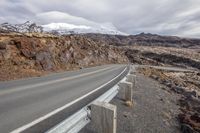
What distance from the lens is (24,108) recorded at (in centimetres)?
848

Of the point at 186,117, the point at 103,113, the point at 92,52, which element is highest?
the point at 103,113

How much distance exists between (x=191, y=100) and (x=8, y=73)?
13628mm

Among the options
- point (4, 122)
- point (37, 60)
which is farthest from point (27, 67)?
point (4, 122)

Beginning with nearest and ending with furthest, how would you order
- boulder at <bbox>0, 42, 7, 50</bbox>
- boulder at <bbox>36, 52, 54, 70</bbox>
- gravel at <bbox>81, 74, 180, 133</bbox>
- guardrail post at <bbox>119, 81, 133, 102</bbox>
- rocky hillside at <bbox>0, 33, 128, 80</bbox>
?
gravel at <bbox>81, 74, 180, 133</bbox>, guardrail post at <bbox>119, 81, 133, 102</bbox>, rocky hillside at <bbox>0, 33, 128, 80</bbox>, boulder at <bbox>0, 42, 7, 50</bbox>, boulder at <bbox>36, 52, 54, 70</bbox>

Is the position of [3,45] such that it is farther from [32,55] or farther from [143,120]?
[143,120]

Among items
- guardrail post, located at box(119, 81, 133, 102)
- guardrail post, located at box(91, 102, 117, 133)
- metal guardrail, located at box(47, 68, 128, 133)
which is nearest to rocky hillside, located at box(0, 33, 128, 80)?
guardrail post, located at box(119, 81, 133, 102)

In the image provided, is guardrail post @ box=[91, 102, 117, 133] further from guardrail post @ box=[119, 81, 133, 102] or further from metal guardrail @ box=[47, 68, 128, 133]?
guardrail post @ box=[119, 81, 133, 102]

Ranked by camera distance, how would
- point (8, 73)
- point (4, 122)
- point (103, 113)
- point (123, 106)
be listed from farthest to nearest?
point (8, 73)
point (123, 106)
point (4, 122)
point (103, 113)

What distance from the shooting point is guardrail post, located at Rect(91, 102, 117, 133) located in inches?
193

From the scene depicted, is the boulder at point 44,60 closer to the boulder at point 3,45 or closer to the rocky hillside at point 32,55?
the rocky hillside at point 32,55

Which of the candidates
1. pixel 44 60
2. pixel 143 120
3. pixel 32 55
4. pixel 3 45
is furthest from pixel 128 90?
pixel 44 60

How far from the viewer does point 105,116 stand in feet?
16.5

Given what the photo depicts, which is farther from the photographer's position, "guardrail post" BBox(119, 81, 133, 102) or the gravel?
"guardrail post" BBox(119, 81, 133, 102)

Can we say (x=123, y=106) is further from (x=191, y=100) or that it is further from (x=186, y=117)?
(x=191, y=100)
